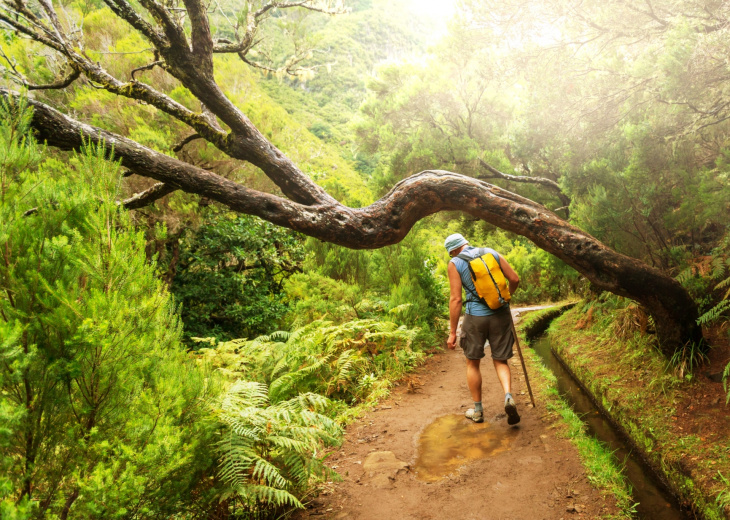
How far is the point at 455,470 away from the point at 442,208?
119 inches

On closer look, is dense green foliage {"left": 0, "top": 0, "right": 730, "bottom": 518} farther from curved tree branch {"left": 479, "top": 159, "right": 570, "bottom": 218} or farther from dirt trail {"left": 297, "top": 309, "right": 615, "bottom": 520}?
dirt trail {"left": 297, "top": 309, "right": 615, "bottom": 520}

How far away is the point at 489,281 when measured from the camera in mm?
4473

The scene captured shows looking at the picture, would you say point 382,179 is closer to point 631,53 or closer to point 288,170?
point 631,53

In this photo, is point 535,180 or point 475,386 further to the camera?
point 535,180

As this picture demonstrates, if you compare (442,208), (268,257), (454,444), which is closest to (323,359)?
(454,444)

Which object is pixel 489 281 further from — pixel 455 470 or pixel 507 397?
pixel 455 470

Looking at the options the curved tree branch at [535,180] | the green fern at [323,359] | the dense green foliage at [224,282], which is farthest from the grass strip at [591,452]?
the dense green foliage at [224,282]

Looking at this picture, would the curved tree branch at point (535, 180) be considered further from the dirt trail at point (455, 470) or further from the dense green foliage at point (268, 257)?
the dirt trail at point (455, 470)

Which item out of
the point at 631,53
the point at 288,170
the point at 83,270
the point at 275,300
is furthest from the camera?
the point at 275,300

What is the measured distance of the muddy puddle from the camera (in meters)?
3.73

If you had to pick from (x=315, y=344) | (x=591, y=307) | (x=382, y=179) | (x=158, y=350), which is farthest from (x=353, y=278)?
(x=158, y=350)

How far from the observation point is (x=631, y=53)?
7766mm

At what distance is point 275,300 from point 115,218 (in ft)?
25.7

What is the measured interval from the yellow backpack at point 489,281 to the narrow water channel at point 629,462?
1.86 meters
